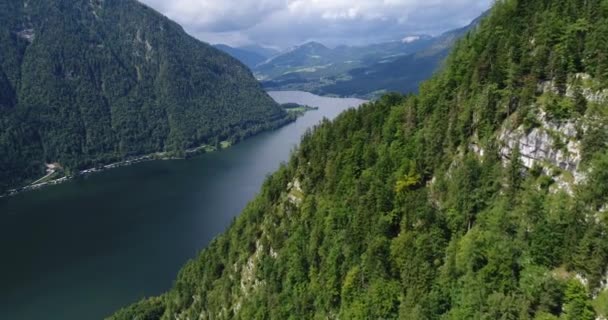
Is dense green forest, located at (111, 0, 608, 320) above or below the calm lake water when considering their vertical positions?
above

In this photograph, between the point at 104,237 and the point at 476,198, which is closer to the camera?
the point at 476,198

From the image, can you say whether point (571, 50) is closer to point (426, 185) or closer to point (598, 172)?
point (598, 172)

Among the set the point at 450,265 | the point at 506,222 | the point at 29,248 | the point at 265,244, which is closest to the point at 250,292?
the point at 265,244

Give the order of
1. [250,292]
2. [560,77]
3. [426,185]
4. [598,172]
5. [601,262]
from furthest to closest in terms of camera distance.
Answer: [250,292] < [426,185] < [560,77] < [598,172] < [601,262]

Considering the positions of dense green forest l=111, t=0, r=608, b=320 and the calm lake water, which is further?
the calm lake water
